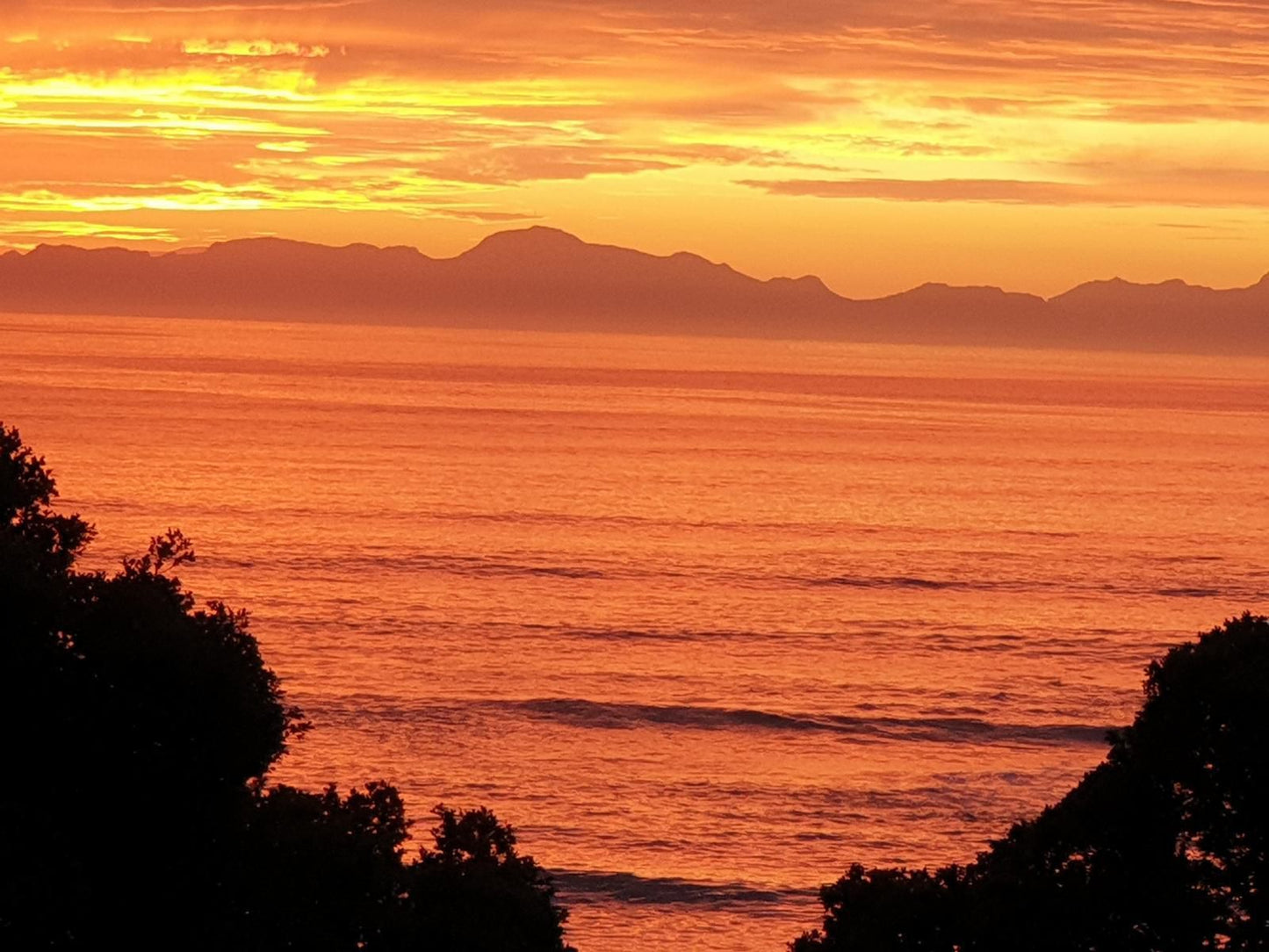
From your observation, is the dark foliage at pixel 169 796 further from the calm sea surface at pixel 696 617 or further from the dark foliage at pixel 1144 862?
the calm sea surface at pixel 696 617

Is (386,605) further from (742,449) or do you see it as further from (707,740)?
(742,449)

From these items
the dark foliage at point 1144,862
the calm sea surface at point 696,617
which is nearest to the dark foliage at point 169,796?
the dark foliage at point 1144,862

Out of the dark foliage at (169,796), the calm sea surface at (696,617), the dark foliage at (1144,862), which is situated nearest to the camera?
the dark foliage at (169,796)

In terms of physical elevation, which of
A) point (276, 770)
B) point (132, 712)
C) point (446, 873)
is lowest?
point (276, 770)

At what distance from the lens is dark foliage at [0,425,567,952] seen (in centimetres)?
1474


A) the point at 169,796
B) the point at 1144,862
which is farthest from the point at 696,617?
the point at 169,796

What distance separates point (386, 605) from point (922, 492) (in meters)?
47.0

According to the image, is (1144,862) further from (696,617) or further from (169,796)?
(696,617)

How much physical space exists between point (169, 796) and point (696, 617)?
4570 centimetres

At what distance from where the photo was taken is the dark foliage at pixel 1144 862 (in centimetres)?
1575

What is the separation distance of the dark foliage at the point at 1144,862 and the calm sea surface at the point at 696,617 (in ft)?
45.2

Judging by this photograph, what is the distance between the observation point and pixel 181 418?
5423 inches

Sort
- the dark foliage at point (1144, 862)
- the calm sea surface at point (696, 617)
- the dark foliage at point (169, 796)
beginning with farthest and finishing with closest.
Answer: the calm sea surface at point (696, 617) < the dark foliage at point (1144, 862) < the dark foliage at point (169, 796)

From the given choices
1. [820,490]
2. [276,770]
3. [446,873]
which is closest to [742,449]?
[820,490]
